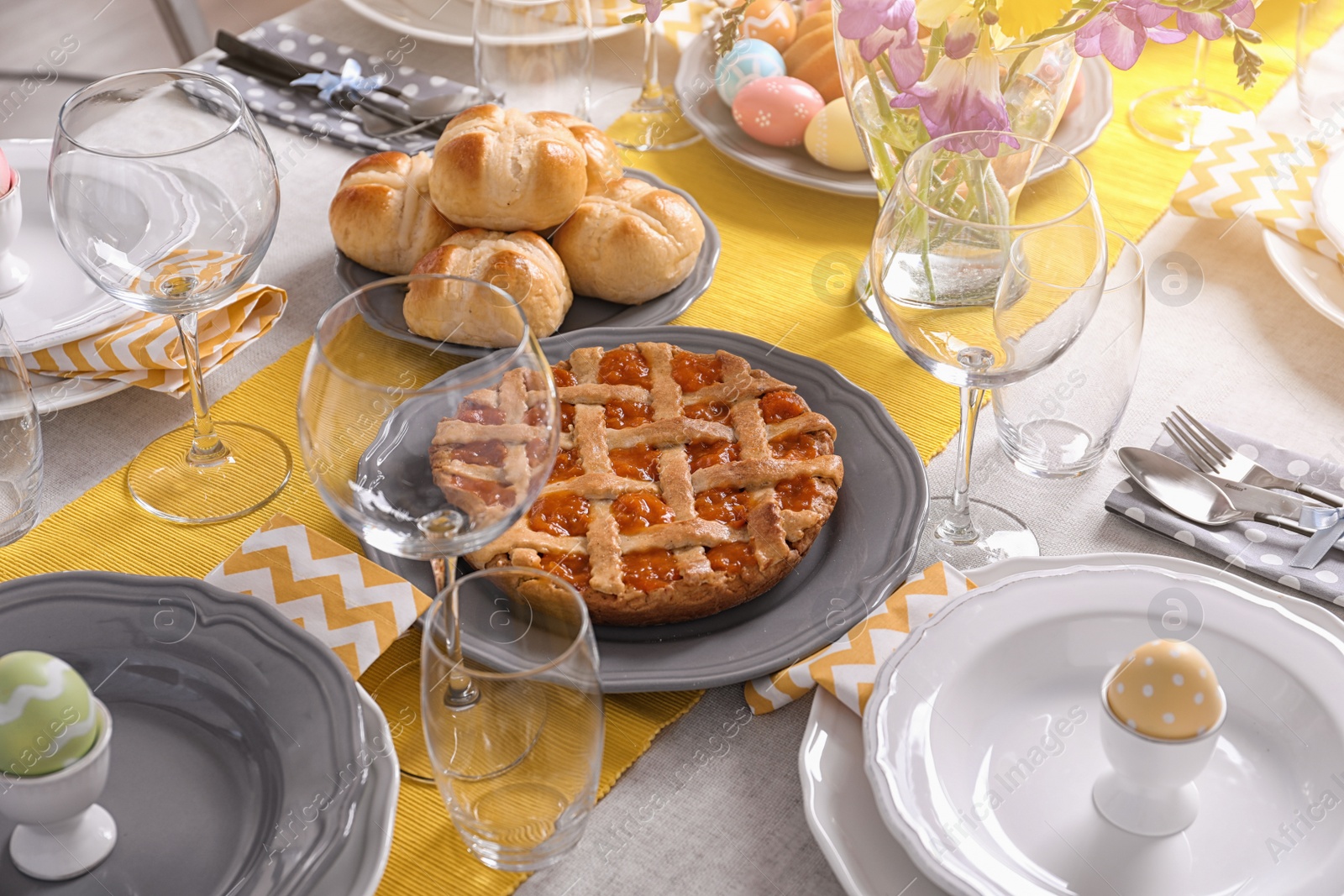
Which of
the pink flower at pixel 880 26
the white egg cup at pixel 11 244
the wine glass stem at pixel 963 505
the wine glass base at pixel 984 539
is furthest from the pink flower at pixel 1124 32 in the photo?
the white egg cup at pixel 11 244

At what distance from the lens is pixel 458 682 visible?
703 mm

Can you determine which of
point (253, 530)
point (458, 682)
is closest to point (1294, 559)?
point (458, 682)

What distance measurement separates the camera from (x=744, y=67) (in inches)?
62.9

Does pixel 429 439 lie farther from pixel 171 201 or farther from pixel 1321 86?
pixel 1321 86

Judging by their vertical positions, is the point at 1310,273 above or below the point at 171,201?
below

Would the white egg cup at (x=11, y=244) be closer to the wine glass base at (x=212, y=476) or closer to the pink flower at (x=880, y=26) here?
the wine glass base at (x=212, y=476)

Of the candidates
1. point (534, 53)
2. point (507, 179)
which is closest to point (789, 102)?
point (534, 53)

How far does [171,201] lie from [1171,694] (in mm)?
845

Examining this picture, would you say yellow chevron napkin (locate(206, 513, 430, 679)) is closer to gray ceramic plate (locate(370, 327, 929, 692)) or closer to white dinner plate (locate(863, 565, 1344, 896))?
gray ceramic plate (locate(370, 327, 929, 692))

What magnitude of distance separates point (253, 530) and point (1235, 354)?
1039 mm

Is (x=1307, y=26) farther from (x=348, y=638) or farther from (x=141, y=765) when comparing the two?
(x=141, y=765)

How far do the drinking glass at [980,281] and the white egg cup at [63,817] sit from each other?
655mm

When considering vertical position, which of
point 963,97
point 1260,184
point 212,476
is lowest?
point 212,476

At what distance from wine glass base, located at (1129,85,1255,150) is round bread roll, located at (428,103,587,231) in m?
0.86
